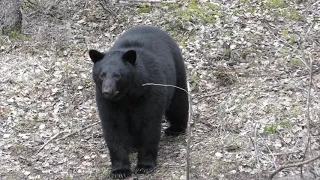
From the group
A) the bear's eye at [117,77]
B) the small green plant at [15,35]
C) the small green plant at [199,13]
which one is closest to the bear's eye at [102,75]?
the bear's eye at [117,77]

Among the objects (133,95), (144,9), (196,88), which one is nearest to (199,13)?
(144,9)

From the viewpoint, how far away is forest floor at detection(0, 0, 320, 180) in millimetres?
6574

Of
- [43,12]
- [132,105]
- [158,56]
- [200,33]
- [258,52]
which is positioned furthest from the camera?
[43,12]

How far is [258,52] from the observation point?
911cm

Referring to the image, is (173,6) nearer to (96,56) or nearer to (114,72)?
(96,56)

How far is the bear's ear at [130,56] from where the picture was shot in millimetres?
5898

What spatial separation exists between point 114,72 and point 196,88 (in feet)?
9.12

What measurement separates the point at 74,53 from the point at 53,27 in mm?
1120

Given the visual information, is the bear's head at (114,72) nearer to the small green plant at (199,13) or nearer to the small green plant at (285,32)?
the small green plant at (199,13)

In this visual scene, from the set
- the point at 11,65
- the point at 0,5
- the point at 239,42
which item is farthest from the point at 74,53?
the point at 239,42

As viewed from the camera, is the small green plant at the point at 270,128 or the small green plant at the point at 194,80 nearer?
the small green plant at the point at 270,128

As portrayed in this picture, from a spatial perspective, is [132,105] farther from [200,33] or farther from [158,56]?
[200,33]

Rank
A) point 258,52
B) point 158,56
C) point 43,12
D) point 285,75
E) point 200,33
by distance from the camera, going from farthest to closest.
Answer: point 43,12 < point 200,33 < point 258,52 < point 285,75 < point 158,56

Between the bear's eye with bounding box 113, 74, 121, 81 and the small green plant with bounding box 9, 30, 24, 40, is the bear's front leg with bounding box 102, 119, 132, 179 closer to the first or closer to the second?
the bear's eye with bounding box 113, 74, 121, 81
